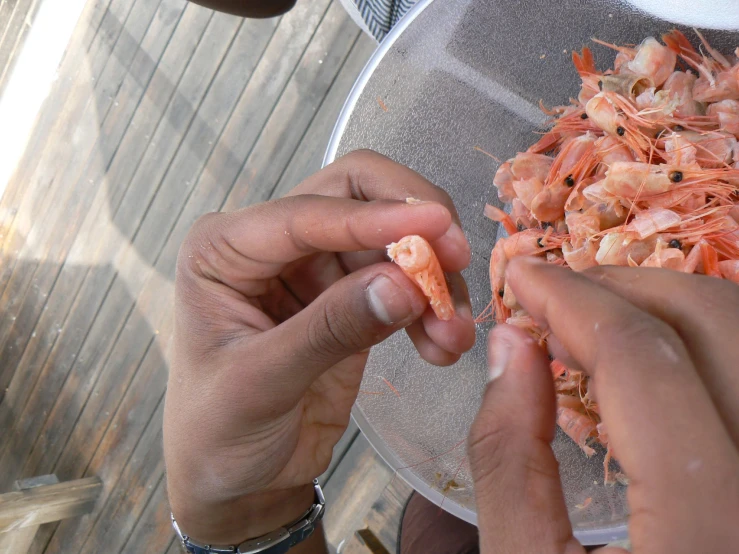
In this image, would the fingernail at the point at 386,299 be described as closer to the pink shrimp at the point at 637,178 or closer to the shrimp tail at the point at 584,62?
the pink shrimp at the point at 637,178

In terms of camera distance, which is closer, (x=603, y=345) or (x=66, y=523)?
(x=603, y=345)

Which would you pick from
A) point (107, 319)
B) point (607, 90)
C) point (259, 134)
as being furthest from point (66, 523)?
point (607, 90)

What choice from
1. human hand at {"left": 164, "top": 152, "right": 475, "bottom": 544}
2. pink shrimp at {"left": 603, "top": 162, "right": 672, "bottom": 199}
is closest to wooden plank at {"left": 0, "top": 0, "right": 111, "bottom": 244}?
human hand at {"left": 164, "top": 152, "right": 475, "bottom": 544}

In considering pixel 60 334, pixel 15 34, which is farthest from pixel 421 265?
→ pixel 15 34

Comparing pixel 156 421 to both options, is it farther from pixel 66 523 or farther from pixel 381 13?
pixel 381 13

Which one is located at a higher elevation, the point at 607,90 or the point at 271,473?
the point at 607,90

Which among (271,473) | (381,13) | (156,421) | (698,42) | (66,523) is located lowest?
A: (66,523)

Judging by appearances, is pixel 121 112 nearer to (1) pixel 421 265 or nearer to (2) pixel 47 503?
(2) pixel 47 503

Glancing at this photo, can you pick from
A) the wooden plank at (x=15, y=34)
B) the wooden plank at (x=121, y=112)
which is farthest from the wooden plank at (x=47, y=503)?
the wooden plank at (x=15, y=34)
